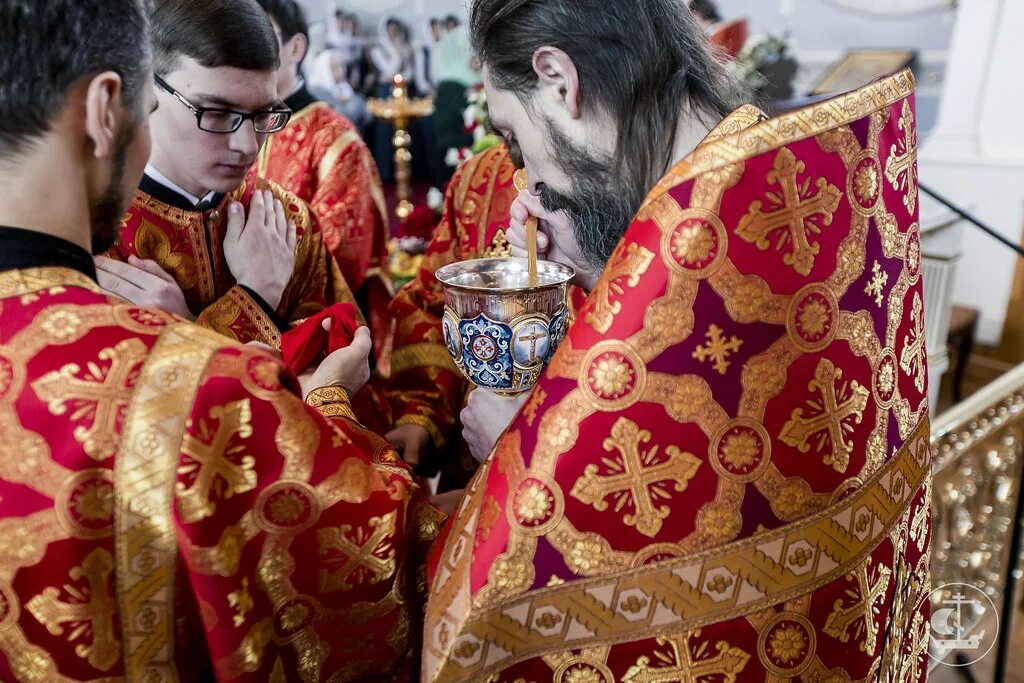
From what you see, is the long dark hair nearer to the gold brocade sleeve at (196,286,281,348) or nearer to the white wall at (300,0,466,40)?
the gold brocade sleeve at (196,286,281,348)

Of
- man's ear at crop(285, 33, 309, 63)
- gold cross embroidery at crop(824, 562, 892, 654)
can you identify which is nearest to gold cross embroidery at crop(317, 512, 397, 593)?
gold cross embroidery at crop(824, 562, 892, 654)

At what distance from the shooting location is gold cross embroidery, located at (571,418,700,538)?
A: 0.96m

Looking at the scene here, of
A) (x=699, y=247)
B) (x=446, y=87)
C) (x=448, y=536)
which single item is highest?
(x=446, y=87)

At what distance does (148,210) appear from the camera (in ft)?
5.67

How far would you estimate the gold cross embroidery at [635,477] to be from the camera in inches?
37.6

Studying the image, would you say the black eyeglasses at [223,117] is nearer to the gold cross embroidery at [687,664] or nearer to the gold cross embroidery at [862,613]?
the gold cross embroidery at [687,664]

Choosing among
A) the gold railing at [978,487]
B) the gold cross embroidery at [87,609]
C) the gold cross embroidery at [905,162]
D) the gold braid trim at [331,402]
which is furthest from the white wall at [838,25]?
the gold cross embroidery at [87,609]

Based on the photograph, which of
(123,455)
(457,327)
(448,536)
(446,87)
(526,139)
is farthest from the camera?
(446,87)

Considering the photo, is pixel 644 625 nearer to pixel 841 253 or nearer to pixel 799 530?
pixel 799 530

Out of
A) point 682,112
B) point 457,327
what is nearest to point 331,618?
point 457,327

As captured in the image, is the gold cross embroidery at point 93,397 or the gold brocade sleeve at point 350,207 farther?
the gold brocade sleeve at point 350,207

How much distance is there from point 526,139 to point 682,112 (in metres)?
0.28

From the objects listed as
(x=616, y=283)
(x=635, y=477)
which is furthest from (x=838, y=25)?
(x=635, y=477)

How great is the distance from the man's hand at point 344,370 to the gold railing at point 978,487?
1.83m
